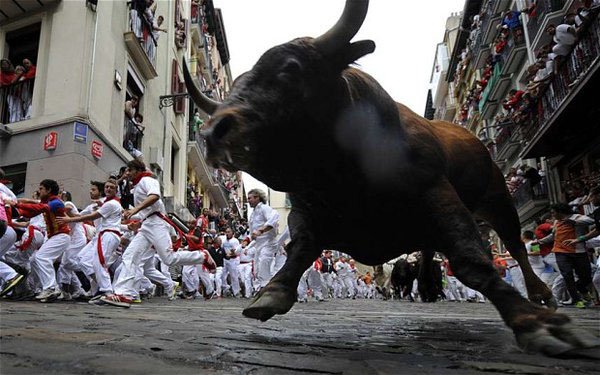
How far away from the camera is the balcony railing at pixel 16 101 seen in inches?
569

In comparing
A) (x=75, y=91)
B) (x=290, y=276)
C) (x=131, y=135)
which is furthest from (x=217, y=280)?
(x=290, y=276)

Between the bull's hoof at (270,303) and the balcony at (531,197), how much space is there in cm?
2061

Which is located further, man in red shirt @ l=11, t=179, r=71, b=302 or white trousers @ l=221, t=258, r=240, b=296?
white trousers @ l=221, t=258, r=240, b=296

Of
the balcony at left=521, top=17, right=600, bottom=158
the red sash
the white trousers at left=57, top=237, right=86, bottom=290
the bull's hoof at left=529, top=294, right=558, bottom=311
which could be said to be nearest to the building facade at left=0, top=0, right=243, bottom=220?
the white trousers at left=57, top=237, right=86, bottom=290

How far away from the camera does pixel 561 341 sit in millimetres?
2227

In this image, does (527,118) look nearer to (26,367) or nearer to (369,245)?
(369,245)

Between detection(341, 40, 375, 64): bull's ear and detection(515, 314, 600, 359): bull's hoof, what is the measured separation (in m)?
1.52

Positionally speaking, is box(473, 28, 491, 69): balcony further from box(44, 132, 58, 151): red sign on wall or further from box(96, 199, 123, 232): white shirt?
box(96, 199, 123, 232): white shirt

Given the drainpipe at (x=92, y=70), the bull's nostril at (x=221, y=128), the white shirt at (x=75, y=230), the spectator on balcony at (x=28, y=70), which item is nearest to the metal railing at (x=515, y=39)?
the drainpipe at (x=92, y=70)

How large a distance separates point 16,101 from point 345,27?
14.5m

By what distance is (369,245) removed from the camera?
10.8 ft

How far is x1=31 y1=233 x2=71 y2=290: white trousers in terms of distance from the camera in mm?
8664

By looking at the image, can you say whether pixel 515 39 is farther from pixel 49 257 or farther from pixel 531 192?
pixel 49 257

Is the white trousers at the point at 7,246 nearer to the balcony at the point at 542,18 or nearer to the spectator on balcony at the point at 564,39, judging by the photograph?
the spectator on balcony at the point at 564,39
